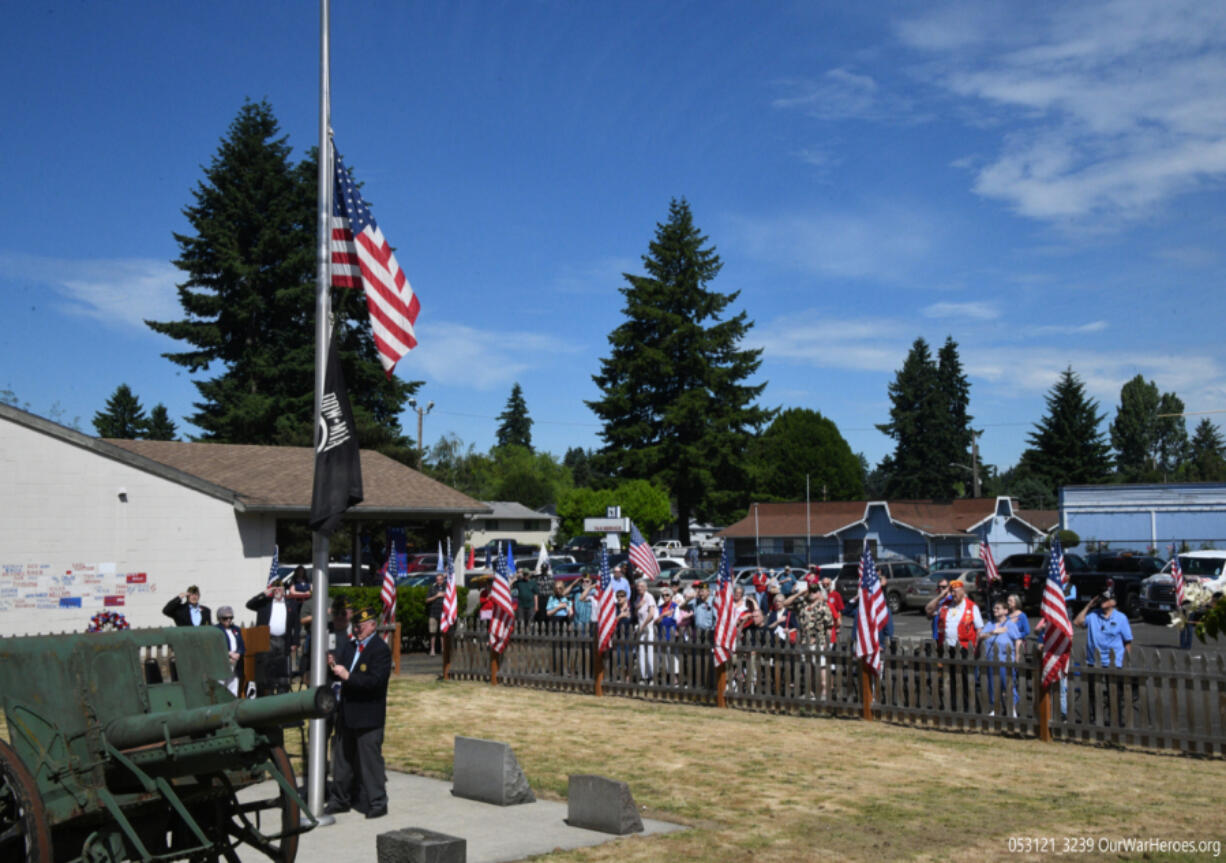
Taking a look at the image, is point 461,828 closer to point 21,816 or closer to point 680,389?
point 21,816

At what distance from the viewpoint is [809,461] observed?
303 feet

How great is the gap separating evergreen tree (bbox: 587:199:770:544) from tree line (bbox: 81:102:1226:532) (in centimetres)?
12

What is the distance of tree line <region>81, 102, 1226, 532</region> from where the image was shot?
55219mm

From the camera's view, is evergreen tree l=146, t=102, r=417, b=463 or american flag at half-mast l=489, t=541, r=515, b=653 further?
evergreen tree l=146, t=102, r=417, b=463

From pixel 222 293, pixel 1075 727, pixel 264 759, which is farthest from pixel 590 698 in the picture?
pixel 222 293

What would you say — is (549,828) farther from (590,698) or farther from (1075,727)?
(590,698)

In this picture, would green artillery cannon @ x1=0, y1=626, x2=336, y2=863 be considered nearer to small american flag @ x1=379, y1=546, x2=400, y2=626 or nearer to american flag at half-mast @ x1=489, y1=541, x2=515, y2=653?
american flag at half-mast @ x1=489, y1=541, x2=515, y2=653

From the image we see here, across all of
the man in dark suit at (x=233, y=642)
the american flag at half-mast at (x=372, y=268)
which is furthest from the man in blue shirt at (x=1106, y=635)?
the man in dark suit at (x=233, y=642)

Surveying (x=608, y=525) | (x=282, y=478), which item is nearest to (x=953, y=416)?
(x=608, y=525)

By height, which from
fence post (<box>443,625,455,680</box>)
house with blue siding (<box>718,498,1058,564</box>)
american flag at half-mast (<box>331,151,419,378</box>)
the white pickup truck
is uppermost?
american flag at half-mast (<box>331,151,419,378</box>)

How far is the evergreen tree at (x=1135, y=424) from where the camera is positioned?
13238 centimetres

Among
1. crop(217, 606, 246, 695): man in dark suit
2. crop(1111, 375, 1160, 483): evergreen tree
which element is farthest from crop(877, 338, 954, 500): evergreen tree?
crop(217, 606, 246, 695): man in dark suit

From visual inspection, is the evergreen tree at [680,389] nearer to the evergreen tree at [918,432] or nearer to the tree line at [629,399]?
the tree line at [629,399]

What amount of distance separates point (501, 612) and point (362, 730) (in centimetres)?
975
